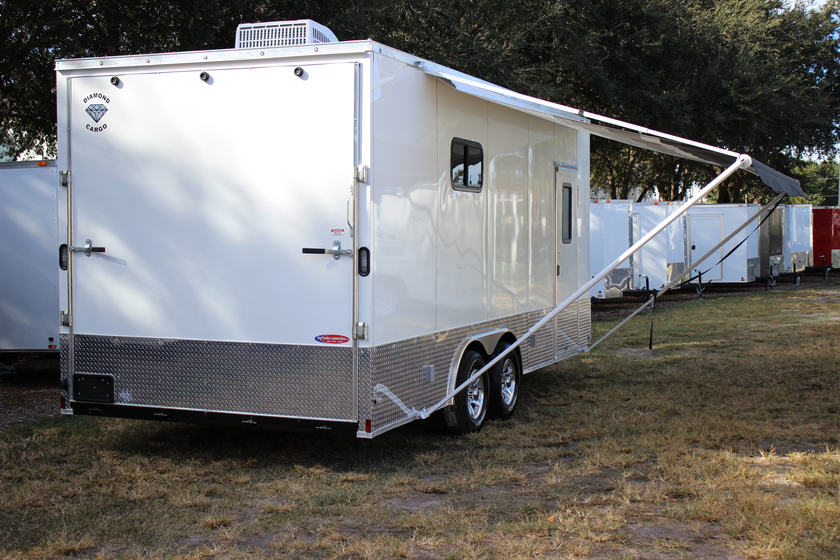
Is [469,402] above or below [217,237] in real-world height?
below

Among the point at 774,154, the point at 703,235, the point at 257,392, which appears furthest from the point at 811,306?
the point at 257,392


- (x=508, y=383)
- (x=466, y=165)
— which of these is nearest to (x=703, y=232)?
(x=508, y=383)

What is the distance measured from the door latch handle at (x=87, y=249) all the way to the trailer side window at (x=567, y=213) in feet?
15.2

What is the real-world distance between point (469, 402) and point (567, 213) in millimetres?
2833

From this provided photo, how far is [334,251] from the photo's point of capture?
5.32 metres

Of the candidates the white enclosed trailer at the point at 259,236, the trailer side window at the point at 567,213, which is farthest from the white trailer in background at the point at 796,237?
the white enclosed trailer at the point at 259,236

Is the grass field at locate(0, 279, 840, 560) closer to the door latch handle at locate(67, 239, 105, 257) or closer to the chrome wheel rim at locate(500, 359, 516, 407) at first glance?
the chrome wheel rim at locate(500, 359, 516, 407)

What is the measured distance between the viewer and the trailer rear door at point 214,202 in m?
5.35

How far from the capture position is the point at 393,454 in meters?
6.11

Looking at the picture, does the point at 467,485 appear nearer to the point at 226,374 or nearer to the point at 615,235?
the point at 226,374

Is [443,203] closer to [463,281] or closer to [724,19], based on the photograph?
[463,281]

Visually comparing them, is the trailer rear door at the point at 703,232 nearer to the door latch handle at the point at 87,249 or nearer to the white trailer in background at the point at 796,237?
the white trailer in background at the point at 796,237

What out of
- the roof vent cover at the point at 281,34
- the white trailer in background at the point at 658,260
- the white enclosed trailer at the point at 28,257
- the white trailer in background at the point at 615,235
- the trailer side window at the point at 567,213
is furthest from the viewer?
the white trailer in background at the point at 658,260

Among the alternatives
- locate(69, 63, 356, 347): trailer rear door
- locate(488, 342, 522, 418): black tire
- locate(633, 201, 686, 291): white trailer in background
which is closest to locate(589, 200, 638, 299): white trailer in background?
locate(633, 201, 686, 291): white trailer in background
